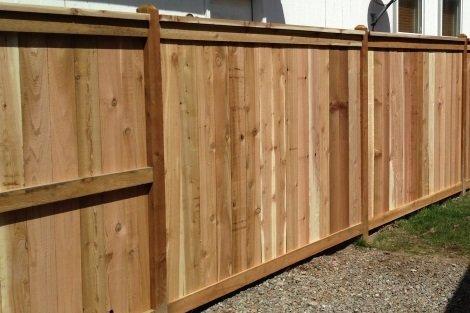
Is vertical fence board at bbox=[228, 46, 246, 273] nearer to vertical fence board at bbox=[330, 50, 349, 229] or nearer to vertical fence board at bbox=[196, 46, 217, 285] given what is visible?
vertical fence board at bbox=[196, 46, 217, 285]

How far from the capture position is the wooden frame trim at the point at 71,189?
3299mm

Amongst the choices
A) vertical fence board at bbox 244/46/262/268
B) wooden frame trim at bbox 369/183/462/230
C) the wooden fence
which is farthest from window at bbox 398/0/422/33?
vertical fence board at bbox 244/46/262/268

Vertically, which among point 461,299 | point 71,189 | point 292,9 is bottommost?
point 461,299

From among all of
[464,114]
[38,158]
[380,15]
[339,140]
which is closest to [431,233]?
[339,140]

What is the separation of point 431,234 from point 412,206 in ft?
1.79

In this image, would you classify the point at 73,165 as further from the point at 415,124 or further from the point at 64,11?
the point at 415,124

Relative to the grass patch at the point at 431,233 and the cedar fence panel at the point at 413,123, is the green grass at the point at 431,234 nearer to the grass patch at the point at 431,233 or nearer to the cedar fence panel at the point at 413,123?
the grass patch at the point at 431,233

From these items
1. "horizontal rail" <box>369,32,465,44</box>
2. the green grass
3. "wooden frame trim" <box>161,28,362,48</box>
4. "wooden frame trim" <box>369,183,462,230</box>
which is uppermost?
"horizontal rail" <box>369,32,465,44</box>

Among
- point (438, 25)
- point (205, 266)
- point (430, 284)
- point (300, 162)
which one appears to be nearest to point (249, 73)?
point (300, 162)

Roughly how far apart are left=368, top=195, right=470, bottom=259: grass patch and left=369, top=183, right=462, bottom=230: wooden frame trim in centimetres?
9

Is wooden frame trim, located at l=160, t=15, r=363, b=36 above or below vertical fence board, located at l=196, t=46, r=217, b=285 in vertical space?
above

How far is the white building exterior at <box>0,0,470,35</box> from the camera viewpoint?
611cm

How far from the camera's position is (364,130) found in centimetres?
627

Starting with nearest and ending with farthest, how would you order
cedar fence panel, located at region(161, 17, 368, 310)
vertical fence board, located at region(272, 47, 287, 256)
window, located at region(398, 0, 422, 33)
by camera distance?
cedar fence panel, located at region(161, 17, 368, 310), vertical fence board, located at region(272, 47, 287, 256), window, located at region(398, 0, 422, 33)
